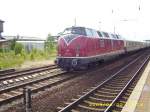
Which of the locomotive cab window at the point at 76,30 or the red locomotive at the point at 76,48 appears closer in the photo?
the red locomotive at the point at 76,48

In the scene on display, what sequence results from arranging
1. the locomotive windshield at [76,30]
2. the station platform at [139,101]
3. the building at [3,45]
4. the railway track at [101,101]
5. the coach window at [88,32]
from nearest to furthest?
the station platform at [139,101] < the railway track at [101,101] < the locomotive windshield at [76,30] < the coach window at [88,32] < the building at [3,45]

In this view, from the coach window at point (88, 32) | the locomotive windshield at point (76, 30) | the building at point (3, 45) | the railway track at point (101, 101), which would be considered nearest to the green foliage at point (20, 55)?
the building at point (3, 45)

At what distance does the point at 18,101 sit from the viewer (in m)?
11.2

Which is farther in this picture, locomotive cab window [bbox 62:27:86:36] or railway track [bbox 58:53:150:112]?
locomotive cab window [bbox 62:27:86:36]

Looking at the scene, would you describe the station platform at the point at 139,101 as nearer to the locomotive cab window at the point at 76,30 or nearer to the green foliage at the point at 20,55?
the locomotive cab window at the point at 76,30

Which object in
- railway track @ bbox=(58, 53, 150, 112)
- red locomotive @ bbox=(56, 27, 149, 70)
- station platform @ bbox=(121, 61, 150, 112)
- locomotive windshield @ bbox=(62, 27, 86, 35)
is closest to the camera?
station platform @ bbox=(121, 61, 150, 112)

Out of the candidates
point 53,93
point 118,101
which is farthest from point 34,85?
point 118,101

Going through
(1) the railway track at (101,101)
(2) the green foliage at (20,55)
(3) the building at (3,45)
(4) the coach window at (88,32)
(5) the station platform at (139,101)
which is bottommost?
(1) the railway track at (101,101)

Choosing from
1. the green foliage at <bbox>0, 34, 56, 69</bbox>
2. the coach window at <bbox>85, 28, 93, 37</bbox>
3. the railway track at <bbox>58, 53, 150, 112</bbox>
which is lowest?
the railway track at <bbox>58, 53, 150, 112</bbox>

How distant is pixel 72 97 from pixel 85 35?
8217 millimetres

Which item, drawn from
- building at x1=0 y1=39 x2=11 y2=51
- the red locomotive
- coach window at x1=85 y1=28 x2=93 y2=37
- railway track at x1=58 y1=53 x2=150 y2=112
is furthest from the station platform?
building at x1=0 y1=39 x2=11 y2=51

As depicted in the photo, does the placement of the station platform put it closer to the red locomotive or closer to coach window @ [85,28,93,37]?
the red locomotive

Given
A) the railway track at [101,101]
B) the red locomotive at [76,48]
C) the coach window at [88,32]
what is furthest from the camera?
the coach window at [88,32]

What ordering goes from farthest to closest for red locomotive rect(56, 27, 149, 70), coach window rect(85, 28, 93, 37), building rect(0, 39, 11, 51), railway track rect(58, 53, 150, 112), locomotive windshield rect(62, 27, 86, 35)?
building rect(0, 39, 11, 51) < coach window rect(85, 28, 93, 37) < locomotive windshield rect(62, 27, 86, 35) < red locomotive rect(56, 27, 149, 70) < railway track rect(58, 53, 150, 112)
